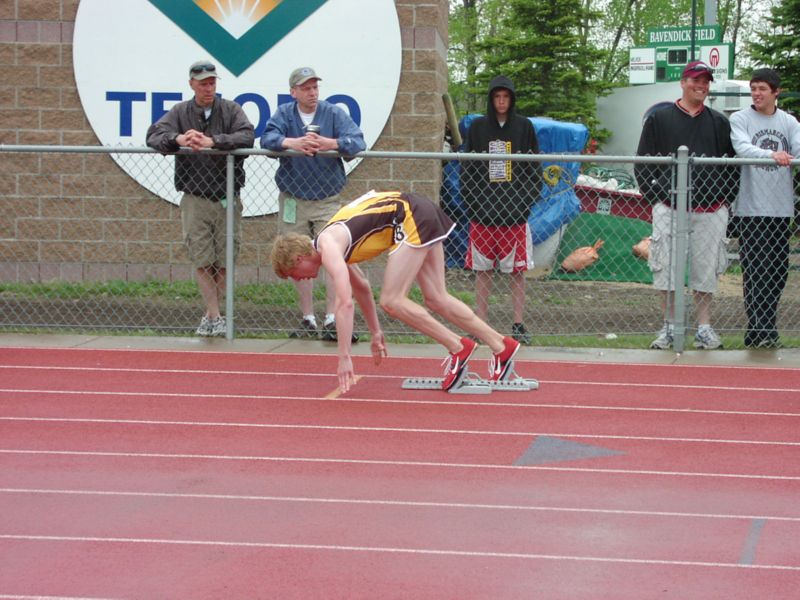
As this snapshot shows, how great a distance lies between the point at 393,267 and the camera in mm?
8711

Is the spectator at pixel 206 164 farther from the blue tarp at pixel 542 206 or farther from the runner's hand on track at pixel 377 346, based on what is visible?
the blue tarp at pixel 542 206

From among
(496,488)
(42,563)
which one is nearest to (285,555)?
(42,563)

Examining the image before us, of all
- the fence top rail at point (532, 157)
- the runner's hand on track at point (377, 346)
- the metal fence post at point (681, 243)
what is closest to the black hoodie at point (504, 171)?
the fence top rail at point (532, 157)

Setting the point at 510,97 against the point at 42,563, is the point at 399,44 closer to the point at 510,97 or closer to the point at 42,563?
the point at 510,97

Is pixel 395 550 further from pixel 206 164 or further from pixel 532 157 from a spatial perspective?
pixel 206 164

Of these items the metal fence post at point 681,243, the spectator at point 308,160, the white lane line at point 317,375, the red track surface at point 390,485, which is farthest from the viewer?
the spectator at point 308,160

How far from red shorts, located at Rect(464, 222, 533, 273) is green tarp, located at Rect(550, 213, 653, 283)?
429cm

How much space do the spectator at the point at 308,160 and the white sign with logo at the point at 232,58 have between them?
3.36m

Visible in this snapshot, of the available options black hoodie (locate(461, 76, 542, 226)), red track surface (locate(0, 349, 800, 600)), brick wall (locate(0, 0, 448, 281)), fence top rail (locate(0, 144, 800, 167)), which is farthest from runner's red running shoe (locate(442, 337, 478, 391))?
brick wall (locate(0, 0, 448, 281))

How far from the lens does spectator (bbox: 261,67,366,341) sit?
34.9 feet

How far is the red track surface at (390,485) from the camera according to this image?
5.19 m

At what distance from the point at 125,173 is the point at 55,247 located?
1.09m

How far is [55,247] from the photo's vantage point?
574 inches

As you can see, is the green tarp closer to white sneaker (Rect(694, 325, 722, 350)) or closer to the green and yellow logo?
the green and yellow logo
